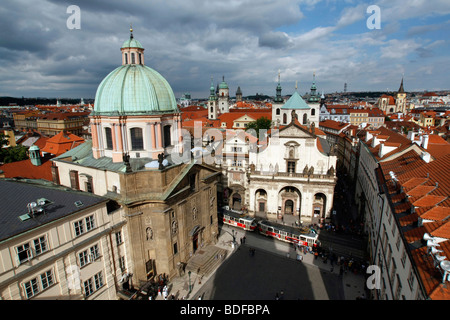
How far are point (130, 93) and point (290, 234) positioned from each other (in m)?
25.6

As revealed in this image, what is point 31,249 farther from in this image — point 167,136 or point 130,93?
point 167,136

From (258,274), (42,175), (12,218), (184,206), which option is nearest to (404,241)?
(258,274)

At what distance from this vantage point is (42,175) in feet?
118

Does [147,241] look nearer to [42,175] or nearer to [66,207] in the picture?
[66,207]

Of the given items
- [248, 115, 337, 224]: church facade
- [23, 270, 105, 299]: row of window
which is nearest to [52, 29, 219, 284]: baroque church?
[23, 270, 105, 299]: row of window

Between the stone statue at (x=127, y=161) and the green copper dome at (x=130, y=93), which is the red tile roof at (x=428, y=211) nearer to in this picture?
the stone statue at (x=127, y=161)

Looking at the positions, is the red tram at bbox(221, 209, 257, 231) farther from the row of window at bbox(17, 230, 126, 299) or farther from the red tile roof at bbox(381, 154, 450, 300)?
the row of window at bbox(17, 230, 126, 299)

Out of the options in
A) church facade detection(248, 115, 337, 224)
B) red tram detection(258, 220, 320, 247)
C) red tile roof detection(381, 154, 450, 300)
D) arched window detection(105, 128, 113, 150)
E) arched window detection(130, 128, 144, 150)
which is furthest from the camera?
church facade detection(248, 115, 337, 224)

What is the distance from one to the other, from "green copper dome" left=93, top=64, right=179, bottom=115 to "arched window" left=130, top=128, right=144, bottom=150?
196cm

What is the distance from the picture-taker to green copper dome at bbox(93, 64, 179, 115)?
28234 millimetres

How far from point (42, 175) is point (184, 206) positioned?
2142cm

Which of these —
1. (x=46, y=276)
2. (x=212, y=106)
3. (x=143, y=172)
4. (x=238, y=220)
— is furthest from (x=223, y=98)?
(x=46, y=276)

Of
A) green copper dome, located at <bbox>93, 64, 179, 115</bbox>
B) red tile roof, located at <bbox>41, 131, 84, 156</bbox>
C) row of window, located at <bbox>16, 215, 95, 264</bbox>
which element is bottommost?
row of window, located at <bbox>16, 215, 95, 264</bbox>

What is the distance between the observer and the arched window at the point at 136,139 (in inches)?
1139
